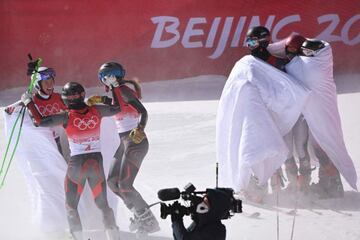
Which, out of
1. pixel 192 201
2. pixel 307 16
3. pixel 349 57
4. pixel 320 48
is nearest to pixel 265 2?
pixel 307 16

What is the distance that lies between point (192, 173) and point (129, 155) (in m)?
2.75

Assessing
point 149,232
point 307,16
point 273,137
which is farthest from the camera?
point 307,16

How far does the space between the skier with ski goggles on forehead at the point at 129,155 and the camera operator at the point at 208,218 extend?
304 cm

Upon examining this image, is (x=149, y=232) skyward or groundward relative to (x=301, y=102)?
groundward

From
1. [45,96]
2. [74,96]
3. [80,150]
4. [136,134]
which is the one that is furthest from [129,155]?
[45,96]

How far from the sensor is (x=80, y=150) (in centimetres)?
788

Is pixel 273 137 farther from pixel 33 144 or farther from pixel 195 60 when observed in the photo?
pixel 195 60

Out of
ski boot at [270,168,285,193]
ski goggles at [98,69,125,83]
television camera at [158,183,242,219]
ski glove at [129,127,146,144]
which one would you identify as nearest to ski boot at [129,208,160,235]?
ski glove at [129,127,146,144]

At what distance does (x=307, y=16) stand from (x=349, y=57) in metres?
1.21

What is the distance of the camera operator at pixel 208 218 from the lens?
16.5 feet

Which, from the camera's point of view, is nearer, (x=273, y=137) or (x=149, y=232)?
(x=149, y=232)

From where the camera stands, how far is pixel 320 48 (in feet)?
30.9

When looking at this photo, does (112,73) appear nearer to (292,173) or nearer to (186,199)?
(292,173)

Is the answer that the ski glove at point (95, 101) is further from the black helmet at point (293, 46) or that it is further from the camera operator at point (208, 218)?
the camera operator at point (208, 218)
